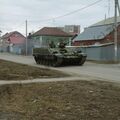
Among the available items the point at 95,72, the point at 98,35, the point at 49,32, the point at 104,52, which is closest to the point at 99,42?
the point at 98,35

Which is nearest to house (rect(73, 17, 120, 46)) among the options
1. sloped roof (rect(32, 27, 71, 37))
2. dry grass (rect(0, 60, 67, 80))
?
sloped roof (rect(32, 27, 71, 37))

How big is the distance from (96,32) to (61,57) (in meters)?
29.0

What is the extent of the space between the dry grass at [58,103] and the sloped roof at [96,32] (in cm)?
4261

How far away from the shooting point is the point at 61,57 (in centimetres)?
3338

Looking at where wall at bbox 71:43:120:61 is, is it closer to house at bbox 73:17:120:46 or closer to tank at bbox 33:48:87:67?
house at bbox 73:17:120:46

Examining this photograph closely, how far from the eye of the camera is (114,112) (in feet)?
33.5

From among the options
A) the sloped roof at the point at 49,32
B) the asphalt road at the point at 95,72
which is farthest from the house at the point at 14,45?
the asphalt road at the point at 95,72

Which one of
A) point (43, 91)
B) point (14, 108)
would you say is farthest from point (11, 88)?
point (14, 108)

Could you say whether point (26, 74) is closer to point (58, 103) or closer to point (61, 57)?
point (58, 103)

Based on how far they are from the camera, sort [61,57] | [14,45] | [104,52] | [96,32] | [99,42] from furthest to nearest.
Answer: [14,45] → [96,32] → [99,42] → [104,52] → [61,57]

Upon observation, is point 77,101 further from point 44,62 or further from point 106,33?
point 106,33

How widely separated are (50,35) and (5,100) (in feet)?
271

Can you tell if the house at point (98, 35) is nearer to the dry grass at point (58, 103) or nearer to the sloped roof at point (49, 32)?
the sloped roof at point (49, 32)

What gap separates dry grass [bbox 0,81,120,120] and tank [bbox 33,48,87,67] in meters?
18.2
